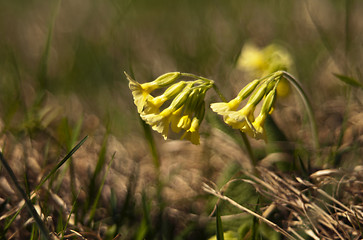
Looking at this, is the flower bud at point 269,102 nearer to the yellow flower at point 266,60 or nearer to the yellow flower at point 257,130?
the yellow flower at point 257,130

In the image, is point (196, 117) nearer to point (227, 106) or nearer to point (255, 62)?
point (227, 106)

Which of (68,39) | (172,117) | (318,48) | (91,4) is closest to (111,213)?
(172,117)

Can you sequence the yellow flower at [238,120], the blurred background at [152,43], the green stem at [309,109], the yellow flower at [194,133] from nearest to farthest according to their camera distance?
1. the yellow flower at [238,120]
2. the yellow flower at [194,133]
3. the green stem at [309,109]
4. the blurred background at [152,43]

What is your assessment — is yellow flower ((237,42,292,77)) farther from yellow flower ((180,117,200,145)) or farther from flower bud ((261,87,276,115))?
yellow flower ((180,117,200,145))

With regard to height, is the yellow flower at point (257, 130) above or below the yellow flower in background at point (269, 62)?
below

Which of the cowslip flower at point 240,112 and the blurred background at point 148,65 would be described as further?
the blurred background at point 148,65

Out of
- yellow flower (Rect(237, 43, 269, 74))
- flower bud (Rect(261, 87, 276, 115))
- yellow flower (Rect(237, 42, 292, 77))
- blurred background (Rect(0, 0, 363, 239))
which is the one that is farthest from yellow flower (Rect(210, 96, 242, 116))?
yellow flower (Rect(237, 43, 269, 74))

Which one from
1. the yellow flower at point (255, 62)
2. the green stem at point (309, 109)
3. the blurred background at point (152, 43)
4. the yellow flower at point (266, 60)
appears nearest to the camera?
the green stem at point (309, 109)

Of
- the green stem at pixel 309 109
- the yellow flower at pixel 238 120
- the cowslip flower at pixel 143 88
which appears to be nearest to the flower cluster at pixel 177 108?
the cowslip flower at pixel 143 88
